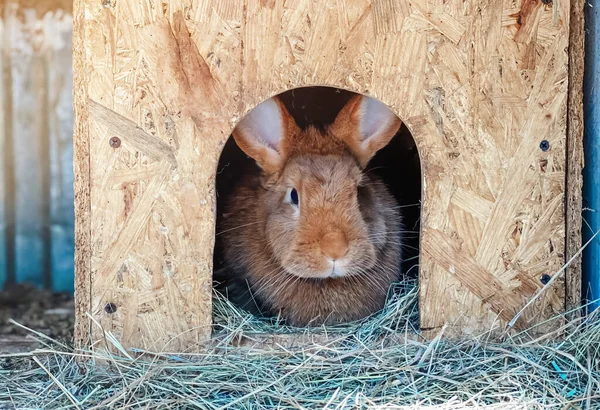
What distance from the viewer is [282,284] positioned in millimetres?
4359

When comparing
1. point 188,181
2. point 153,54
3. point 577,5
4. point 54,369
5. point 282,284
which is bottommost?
point 54,369

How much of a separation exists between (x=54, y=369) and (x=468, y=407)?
209 cm

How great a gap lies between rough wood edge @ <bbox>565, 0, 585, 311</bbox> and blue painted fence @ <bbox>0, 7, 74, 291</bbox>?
3.92 m

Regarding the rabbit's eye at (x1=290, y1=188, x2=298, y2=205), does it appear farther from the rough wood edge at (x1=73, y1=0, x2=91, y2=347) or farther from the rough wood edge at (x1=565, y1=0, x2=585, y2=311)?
the rough wood edge at (x1=565, y1=0, x2=585, y2=311)

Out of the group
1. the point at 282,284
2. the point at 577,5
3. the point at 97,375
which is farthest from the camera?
the point at 282,284

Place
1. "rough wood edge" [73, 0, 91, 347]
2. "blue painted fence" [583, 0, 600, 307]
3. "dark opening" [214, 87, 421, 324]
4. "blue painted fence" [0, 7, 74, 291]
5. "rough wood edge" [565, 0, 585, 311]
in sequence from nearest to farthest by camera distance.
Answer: "rough wood edge" [73, 0, 91, 347] < "rough wood edge" [565, 0, 585, 311] < "blue painted fence" [583, 0, 600, 307] < "dark opening" [214, 87, 421, 324] < "blue painted fence" [0, 7, 74, 291]

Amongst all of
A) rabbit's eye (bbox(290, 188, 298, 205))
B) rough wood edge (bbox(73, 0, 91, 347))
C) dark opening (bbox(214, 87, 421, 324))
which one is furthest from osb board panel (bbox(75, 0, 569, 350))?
dark opening (bbox(214, 87, 421, 324))

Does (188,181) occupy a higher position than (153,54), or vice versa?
(153,54)

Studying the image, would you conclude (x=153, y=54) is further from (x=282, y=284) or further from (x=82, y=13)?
(x=282, y=284)

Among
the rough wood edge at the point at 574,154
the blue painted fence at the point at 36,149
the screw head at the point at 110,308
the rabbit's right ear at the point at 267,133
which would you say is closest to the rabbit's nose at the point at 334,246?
the rabbit's right ear at the point at 267,133

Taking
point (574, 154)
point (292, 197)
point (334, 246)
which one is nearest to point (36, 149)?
point (292, 197)

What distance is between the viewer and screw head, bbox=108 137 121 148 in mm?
3781

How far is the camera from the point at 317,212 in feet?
13.1

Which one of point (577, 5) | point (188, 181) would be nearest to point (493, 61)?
point (577, 5)
